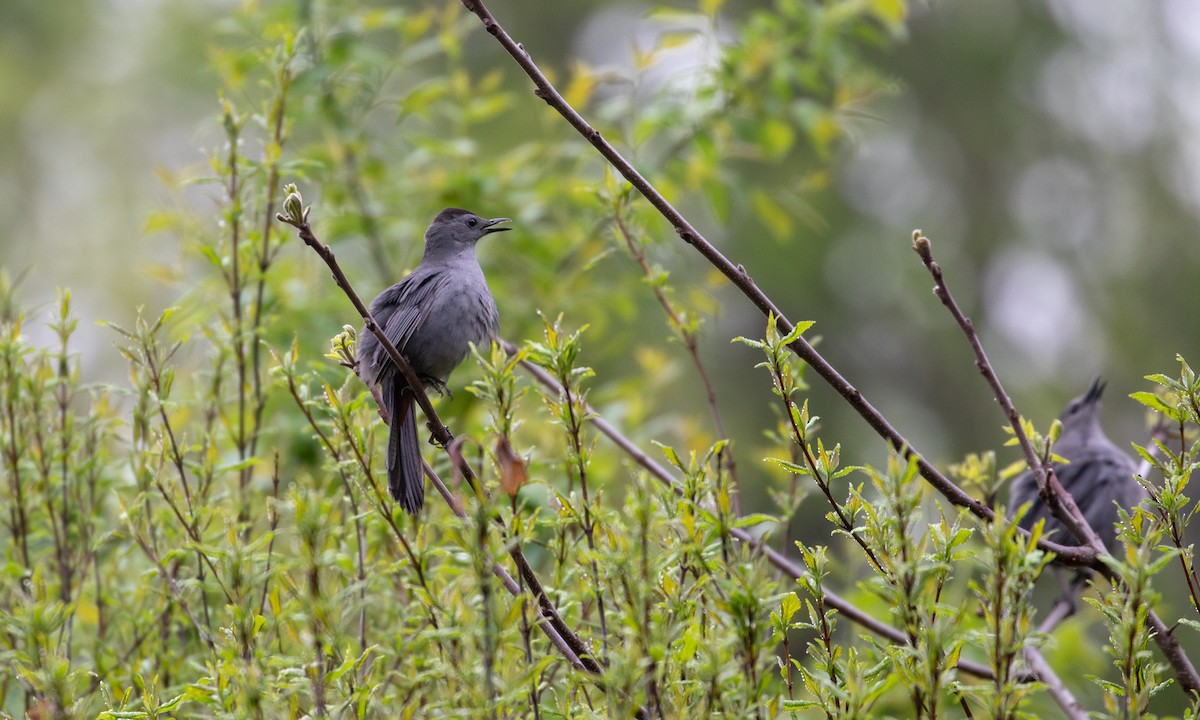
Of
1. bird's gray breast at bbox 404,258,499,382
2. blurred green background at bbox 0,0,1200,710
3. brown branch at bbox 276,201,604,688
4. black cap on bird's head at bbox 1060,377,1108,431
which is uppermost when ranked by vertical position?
blurred green background at bbox 0,0,1200,710

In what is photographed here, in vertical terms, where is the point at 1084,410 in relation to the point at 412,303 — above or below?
above

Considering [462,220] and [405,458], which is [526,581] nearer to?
[405,458]

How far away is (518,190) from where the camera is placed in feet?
17.2

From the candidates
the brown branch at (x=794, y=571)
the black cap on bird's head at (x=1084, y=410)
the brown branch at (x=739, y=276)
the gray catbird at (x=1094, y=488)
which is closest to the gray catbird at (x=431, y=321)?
the brown branch at (x=794, y=571)

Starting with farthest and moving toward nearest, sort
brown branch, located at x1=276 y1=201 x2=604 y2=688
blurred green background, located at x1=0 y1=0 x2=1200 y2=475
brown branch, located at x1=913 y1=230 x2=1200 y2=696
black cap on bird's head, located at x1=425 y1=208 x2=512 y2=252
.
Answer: blurred green background, located at x1=0 y1=0 x2=1200 y2=475, black cap on bird's head, located at x1=425 y1=208 x2=512 y2=252, brown branch, located at x1=913 y1=230 x2=1200 y2=696, brown branch, located at x1=276 y1=201 x2=604 y2=688

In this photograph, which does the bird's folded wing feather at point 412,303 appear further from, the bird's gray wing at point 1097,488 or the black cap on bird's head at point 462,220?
the bird's gray wing at point 1097,488

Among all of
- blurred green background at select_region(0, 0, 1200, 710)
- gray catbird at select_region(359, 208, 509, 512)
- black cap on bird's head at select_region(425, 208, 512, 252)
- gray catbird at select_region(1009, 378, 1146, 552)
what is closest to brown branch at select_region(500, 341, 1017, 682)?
gray catbird at select_region(359, 208, 509, 512)

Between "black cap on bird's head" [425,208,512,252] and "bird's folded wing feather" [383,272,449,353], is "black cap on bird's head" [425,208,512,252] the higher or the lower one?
the higher one

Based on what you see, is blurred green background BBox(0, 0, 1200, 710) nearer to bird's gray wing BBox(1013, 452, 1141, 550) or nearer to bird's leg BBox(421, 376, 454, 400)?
bird's gray wing BBox(1013, 452, 1141, 550)

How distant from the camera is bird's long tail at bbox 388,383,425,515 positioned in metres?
3.08

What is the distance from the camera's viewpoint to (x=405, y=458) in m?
3.21

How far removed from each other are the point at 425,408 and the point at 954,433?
10.9 m

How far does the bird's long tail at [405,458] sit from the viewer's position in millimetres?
3080

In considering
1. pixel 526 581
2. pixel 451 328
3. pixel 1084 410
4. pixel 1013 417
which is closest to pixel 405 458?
pixel 451 328
